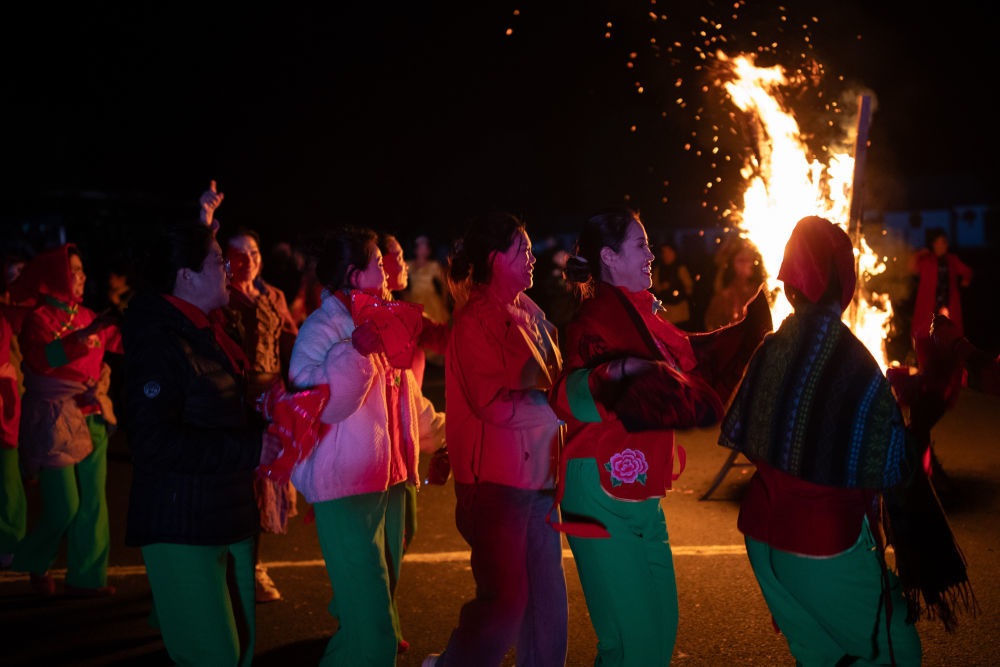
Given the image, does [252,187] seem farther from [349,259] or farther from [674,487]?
[349,259]

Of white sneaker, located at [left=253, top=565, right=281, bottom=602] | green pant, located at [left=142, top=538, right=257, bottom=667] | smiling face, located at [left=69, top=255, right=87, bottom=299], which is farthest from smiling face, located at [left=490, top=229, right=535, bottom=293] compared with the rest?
smiling face, located at [left=69, top=255, right=87, bottom=299]

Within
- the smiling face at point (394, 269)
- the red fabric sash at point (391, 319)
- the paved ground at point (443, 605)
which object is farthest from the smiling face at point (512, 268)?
the paved ground at point (443, 605)

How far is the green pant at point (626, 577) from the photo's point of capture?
9.57ft

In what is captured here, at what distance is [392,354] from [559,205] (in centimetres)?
2989

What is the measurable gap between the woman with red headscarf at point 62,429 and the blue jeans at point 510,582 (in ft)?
9.20

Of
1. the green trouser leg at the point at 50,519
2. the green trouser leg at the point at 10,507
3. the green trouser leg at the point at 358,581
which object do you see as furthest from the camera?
the green trouser leg at the point at 10,507

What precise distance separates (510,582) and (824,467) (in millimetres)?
1271

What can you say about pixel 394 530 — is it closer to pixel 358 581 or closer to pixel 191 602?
pixel 358 581

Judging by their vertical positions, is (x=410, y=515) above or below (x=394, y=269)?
below

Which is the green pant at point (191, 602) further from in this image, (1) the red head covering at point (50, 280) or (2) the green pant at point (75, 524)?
(1) the red head covering at point (50, 280)

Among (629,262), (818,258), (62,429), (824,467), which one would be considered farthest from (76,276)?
(824,467)

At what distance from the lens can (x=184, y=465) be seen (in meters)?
2.73

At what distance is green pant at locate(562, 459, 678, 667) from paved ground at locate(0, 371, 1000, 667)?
1179 millimetres

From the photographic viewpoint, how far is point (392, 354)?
3453 millimetres
